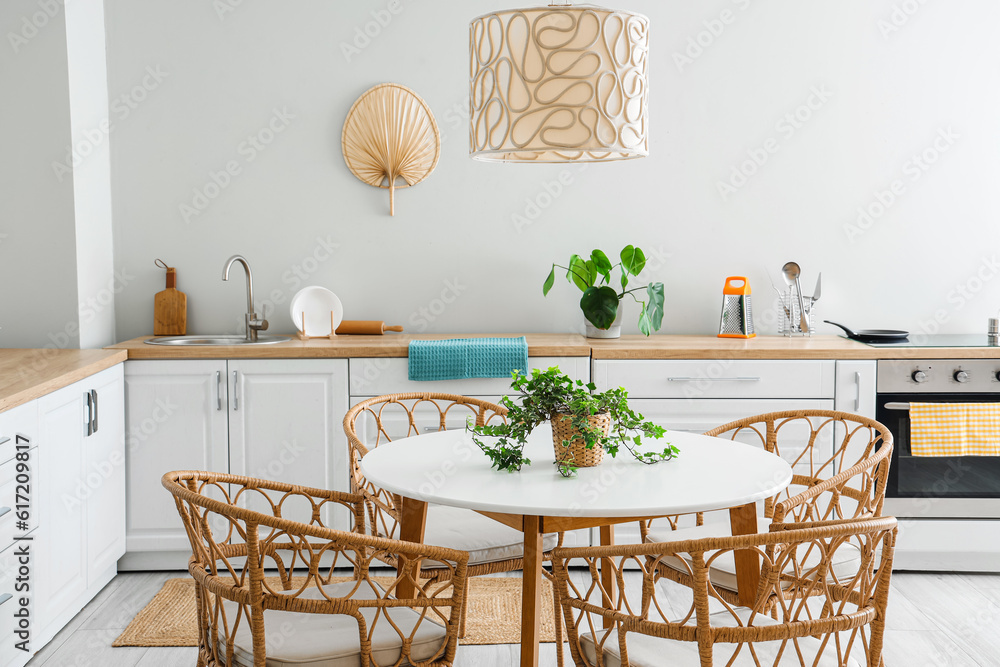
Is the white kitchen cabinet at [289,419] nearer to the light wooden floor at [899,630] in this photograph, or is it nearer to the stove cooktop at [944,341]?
the light wooden floor at [899,630]

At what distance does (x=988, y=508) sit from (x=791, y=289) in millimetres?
1116

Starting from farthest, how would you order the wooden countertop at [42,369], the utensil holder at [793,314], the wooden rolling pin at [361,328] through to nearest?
1. the utensil holder at [793,314]
2. the wooden rolling pin at [361,328]
3. the wooden countertop at [42,369]

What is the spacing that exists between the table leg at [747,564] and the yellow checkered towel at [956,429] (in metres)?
1.45

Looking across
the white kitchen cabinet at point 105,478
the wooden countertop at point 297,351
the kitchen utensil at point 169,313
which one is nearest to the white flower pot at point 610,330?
the wooden countertop at point 297,351

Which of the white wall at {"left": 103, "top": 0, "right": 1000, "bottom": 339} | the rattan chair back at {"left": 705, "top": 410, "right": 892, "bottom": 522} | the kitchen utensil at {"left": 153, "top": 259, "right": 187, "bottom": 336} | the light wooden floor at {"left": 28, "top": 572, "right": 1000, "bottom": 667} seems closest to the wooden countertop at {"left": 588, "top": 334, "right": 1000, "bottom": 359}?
the rattan chair back at {"left": 705, "top": 410, "right": 892, "bottom": 522}

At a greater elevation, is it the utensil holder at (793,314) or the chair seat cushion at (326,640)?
the utensil holder at (793,314)

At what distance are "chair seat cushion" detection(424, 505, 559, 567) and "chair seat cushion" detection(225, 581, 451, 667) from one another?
40cm

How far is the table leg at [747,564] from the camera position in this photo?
6.23 ft

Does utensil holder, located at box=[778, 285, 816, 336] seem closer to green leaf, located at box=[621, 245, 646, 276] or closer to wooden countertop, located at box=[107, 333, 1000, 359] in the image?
wooden countertop, located at box=[107, 333, 1000, 359]

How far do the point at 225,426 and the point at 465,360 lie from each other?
92cm

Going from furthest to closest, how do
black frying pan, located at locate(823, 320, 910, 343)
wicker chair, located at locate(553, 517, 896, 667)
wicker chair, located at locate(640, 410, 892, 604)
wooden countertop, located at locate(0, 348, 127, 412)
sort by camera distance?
1. black frying pan, located at locate(823, 320, 910, 343)
2. wooden countertop, located at locate(0, 348, 127, 412)
3. wicker chair, located at locate(640, 410, 892, 604)
4. wicker chair, located at locate(553, 517, 896, 667)

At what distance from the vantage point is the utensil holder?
11.7ft

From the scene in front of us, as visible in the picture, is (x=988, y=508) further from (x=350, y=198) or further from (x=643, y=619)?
(x=350, y=198)

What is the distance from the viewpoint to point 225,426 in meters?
3.10
